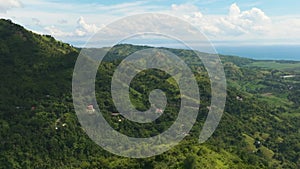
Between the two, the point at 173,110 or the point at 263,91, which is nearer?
the point at 173,110

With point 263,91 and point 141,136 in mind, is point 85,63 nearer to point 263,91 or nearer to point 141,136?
point 141,136

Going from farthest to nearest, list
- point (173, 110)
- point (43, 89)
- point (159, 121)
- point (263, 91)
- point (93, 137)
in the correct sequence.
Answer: point (263, 91) < point (173, 110) < point (159, 121) < point (43, 89) < point (93, 137)

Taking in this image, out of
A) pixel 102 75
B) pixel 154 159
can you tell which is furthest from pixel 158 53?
pixel 154 159

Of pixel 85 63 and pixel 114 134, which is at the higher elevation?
pixel 85 63

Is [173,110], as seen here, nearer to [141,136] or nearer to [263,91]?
[141,136]

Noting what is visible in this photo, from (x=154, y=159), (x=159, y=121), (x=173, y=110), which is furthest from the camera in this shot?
(x=173, y=110)

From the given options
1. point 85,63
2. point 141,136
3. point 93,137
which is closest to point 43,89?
point 85,63

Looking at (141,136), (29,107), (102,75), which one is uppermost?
(102,75)
